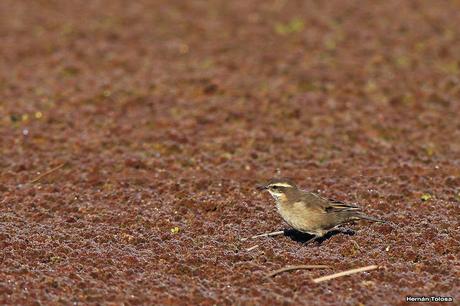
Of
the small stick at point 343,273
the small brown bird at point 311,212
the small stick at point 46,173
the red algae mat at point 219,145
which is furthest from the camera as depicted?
the small stick at point 46,173

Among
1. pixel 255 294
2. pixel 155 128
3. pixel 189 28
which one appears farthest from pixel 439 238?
pixel 189 28

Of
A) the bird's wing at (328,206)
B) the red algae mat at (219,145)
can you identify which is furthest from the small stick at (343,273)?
the bird's wing at (328,206)

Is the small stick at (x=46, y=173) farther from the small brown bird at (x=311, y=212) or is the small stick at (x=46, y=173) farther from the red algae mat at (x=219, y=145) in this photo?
the small brown bird at (x=311, y=212)

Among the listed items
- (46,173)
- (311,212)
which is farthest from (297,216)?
(46,173)

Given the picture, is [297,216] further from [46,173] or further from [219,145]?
[46,173]

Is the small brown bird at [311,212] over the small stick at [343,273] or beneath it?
over

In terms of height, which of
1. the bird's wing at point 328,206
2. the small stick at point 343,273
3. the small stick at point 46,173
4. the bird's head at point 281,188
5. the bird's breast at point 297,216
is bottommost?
the small stick at point 46,173
